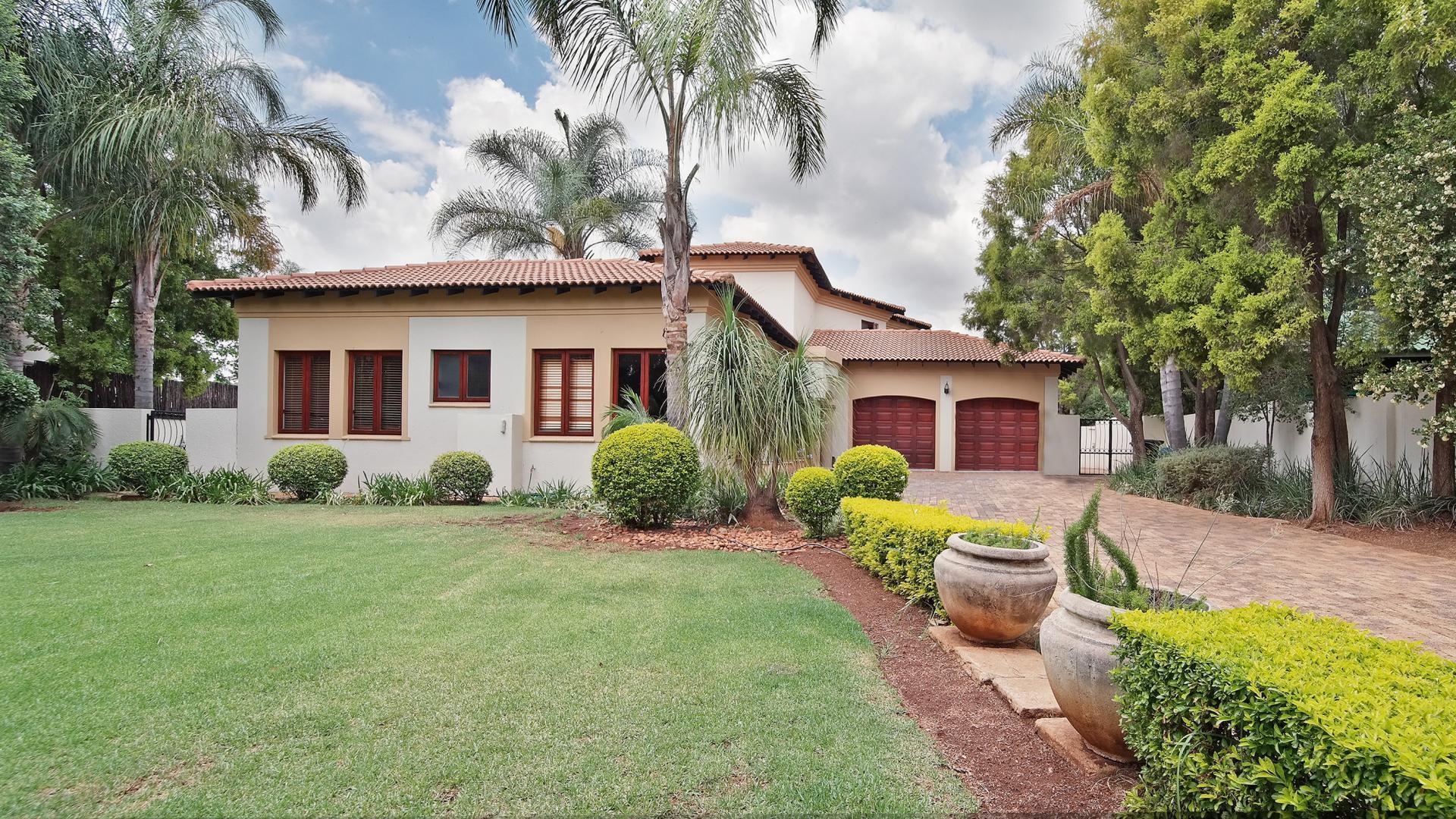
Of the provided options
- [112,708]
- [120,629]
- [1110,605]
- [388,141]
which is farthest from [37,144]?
Result: [1110,605]

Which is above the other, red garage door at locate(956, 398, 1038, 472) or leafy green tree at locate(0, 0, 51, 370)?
leafy green tree at locate(0, 0, 51, 370)

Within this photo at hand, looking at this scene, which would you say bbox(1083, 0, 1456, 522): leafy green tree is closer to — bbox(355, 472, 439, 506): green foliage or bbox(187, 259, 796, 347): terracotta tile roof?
bbox(187, 259, 796, 347): terracotta tile roof

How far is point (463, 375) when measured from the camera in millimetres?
14711

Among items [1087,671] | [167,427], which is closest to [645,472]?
[1087,671]

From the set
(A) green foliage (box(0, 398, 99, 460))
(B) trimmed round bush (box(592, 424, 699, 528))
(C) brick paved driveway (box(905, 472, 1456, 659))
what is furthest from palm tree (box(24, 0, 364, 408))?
(C) brick paved driveway (box(905, 472, 1456, 659))

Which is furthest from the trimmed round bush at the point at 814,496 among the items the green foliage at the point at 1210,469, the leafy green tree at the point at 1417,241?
the green foliage at the point at 1210,469

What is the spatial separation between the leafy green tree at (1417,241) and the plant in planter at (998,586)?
7.28 meters

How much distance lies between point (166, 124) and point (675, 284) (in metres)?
10.4

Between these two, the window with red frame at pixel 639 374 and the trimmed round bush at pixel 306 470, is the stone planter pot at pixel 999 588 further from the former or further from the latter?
the trimmed round bush at pixel 306 470

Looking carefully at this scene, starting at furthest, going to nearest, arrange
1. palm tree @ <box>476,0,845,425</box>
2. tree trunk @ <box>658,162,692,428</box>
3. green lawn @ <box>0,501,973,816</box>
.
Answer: tree trunk @ <box>658,162,692,428</box>
palm tree @ <box>476,0,845,425</box>
green lawn @ <box>0,501,973,816</box>

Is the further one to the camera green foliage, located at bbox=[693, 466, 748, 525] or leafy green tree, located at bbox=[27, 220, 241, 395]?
leafy green tree, located at bbox=[27, 220, 241, 395]

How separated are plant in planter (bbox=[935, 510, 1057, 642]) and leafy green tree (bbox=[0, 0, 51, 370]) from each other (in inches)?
631

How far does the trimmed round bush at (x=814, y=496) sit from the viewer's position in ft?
28.8

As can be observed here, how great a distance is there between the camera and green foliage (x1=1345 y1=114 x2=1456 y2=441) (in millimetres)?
8180
